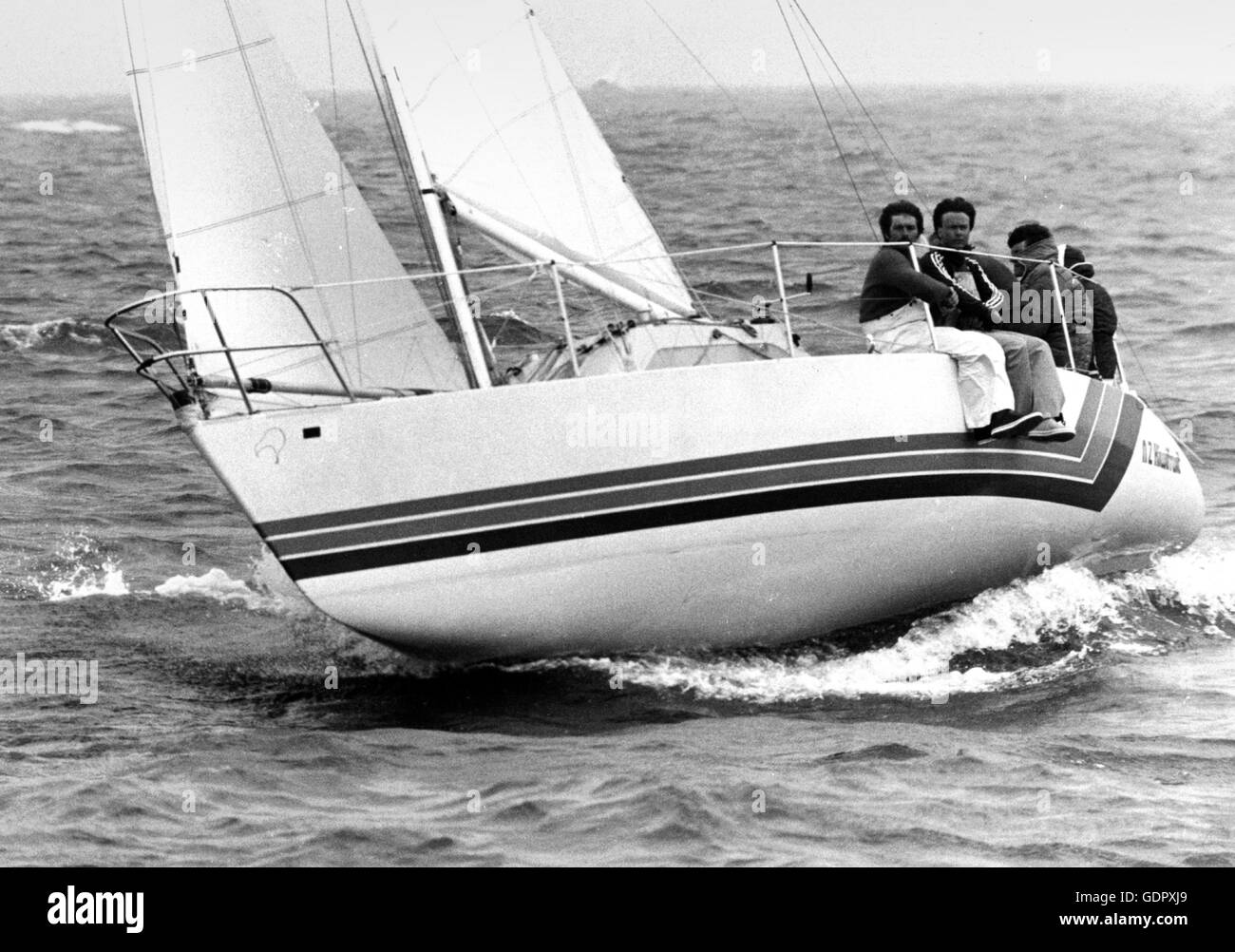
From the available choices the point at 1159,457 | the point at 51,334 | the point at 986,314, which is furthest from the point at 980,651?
the point at 51,334

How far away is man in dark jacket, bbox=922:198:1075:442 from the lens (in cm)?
1070

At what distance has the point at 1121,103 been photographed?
53844 millimetres

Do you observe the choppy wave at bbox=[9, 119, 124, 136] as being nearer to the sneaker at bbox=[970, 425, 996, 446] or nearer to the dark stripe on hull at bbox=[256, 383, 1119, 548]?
the dark stripe on hull at bbox=[256, 383, 1119, 548]

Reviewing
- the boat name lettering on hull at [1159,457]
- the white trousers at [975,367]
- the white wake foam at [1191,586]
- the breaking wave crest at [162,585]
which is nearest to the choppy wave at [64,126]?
the breaking wave crest at [162,585]

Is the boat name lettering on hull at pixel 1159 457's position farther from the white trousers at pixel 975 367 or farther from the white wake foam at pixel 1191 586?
the white trousers at pixel 975 367

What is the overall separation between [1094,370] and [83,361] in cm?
980

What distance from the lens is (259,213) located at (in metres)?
11.0

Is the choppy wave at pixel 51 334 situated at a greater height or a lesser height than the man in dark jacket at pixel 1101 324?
greater

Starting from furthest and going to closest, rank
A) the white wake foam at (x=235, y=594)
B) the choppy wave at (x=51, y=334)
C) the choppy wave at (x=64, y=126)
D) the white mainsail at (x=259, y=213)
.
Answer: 1. the choppy wave at (x=64, y=126)
2. the choppy wave at (x=51, y=334)
3. the white wake foam at (x=235, y=594)
4. the white mainsail at (x=259, y=213)

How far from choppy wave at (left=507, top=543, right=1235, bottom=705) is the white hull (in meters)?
0.21

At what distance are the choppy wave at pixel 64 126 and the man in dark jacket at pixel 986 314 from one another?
44627 mm

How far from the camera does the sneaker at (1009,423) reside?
10.4 m

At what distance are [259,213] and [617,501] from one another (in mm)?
2985

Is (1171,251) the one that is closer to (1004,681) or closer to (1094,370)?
(1094,370)
